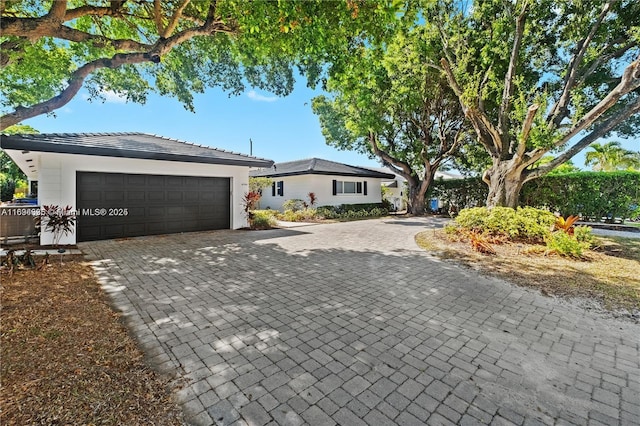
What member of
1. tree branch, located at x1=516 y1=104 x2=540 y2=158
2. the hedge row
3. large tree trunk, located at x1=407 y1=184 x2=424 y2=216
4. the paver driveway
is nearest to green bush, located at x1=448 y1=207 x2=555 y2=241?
tree branch, located at x1=516 y1=104 x2=540 y2=158

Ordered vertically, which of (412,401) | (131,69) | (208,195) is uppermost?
(131,69)

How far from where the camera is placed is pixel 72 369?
95.6 inches

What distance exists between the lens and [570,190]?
12953 mm

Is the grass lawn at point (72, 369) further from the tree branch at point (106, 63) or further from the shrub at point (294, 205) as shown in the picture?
the shrub at point (294, 205)

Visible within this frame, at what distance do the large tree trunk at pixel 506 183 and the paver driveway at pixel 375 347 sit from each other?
20.5ft

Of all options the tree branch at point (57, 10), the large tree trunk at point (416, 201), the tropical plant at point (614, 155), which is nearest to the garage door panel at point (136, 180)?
the tree branch at point (57, 10)

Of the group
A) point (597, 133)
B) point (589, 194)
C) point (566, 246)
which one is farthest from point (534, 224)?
point (589, 194)

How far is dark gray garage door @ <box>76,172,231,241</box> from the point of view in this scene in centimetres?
852

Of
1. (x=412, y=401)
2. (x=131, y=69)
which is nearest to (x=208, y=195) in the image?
(x=131, y=69)

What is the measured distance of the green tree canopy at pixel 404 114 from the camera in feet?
35.8

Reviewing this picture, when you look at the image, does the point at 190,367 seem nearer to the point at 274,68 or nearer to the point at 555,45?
the point at 274,68

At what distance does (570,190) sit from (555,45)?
6.48 m

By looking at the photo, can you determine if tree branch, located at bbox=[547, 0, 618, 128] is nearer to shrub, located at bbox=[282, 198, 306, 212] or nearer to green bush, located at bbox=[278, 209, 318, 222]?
green bush, located at bbox=[278, 209, 318, 222]

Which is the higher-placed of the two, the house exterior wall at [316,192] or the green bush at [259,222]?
the house exterior wall at [316,192]
